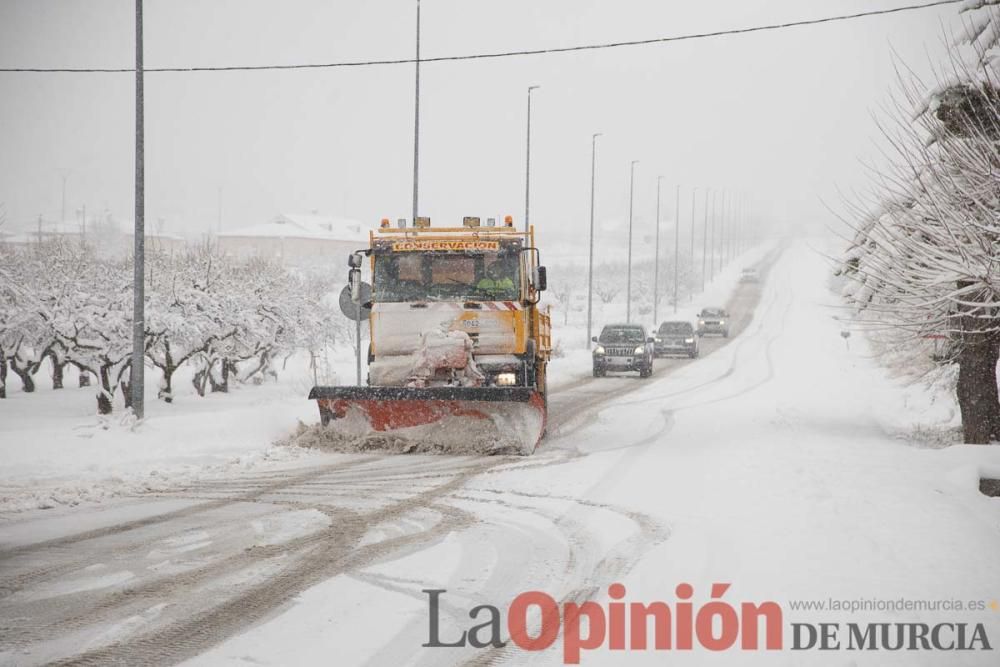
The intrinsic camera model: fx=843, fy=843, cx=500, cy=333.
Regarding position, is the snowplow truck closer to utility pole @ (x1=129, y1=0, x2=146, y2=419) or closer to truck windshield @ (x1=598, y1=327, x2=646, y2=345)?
utility pole @ (x1=129, y1=0, x2=146, y2=419)

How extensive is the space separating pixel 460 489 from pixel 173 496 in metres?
3.04

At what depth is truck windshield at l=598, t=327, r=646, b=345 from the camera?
2797cm

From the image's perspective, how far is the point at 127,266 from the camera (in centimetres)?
2067

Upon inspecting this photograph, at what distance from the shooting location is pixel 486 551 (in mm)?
6648

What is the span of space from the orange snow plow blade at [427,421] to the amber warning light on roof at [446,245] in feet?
7.49

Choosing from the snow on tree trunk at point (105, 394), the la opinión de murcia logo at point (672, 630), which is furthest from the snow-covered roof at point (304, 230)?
the la opinión de murcia logo at point (672, 630)

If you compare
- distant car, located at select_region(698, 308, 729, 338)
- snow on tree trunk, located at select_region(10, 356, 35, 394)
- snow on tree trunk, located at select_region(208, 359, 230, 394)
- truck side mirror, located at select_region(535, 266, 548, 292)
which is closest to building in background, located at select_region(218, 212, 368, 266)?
distant car, located at select_region(698, 308, 729, 338)

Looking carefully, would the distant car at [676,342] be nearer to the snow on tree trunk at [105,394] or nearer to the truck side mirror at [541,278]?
the snow on tree trunk at [105,394]

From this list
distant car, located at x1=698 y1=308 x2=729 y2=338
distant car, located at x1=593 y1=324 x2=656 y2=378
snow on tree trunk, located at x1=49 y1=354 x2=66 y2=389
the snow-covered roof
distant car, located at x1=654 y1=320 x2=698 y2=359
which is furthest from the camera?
the snow-covered roof

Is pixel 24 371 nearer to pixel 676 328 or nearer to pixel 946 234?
pixel 946 234

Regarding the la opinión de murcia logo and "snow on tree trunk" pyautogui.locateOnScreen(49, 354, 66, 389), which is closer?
the la opinión de murcia logo

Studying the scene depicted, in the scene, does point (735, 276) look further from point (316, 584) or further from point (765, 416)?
point (316, 584)

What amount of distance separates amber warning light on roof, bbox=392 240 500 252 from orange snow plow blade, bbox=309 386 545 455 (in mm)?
2284

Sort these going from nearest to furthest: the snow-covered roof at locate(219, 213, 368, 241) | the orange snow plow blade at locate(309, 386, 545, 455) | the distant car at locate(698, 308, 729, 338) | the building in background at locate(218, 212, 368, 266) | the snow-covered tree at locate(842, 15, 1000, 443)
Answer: the snow-covered tree at locate(842, 15, 1000, 443)
the orange snow plow blade at locate(309, 386, 545, 455)
the distant car at locate(698, 308, 729, 338)
the building in background at locate(218, 212, 368, 266)
the snow-covered roof at locate(219, 213, 368, 241)
